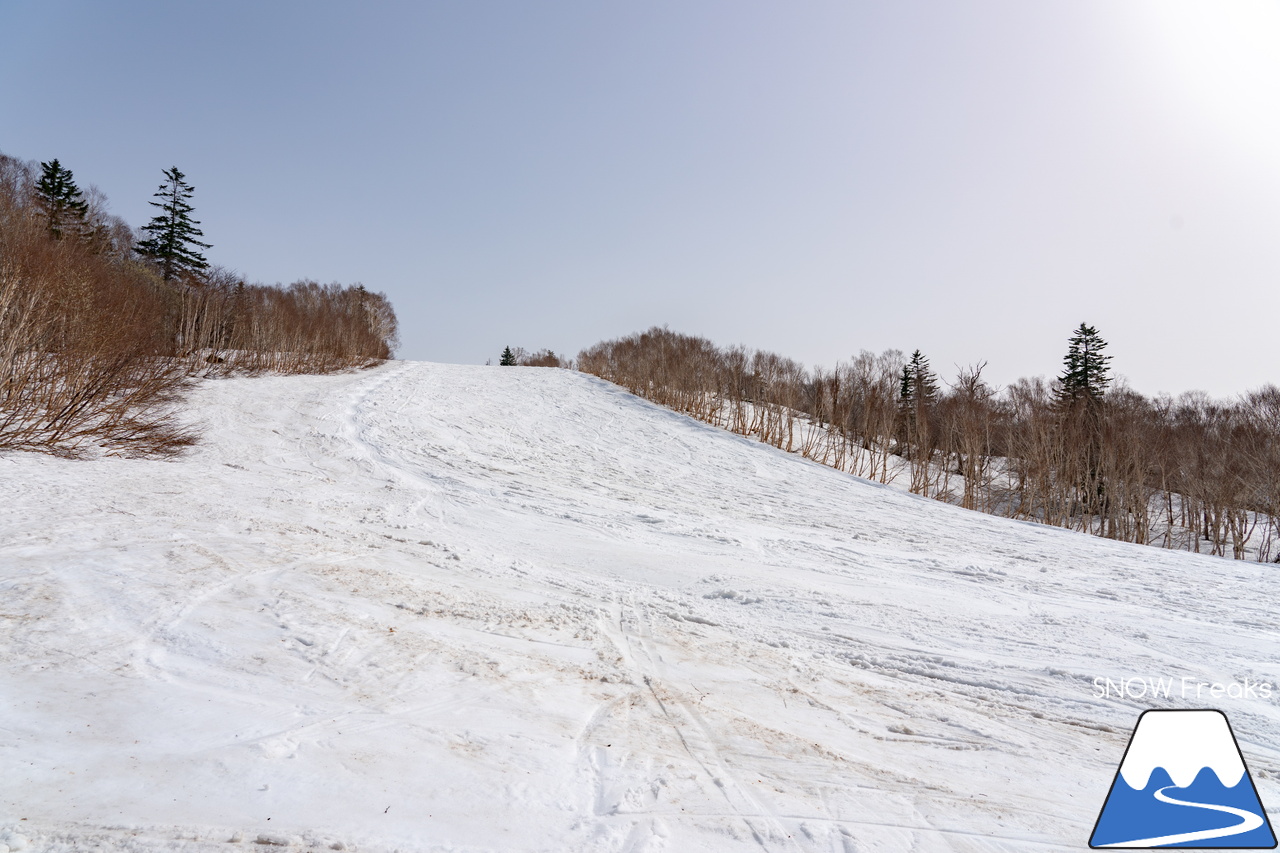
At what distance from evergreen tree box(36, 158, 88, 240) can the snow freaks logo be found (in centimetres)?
4551

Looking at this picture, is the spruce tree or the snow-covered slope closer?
the snow-covered slope

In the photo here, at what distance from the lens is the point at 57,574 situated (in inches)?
174

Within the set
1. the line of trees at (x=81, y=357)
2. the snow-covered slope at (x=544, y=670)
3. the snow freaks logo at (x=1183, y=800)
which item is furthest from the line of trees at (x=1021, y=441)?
the line of trees at (x=81, y=357)

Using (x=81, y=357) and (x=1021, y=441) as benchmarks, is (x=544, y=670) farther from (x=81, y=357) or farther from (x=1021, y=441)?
(x=1021, y=441)

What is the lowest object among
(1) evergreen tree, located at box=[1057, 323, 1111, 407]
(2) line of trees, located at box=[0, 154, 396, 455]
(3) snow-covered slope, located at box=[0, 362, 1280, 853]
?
(3) snow-covered slope, located at box=[0, 362, 1280, 853]

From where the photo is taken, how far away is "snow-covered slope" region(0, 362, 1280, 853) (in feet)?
8.35

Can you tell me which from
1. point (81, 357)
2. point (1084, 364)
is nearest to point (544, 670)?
point (81, 357)

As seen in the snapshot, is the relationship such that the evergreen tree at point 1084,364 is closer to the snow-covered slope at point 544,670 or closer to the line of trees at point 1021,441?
the line of trees at point 1021,441

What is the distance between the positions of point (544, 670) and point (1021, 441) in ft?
72.4

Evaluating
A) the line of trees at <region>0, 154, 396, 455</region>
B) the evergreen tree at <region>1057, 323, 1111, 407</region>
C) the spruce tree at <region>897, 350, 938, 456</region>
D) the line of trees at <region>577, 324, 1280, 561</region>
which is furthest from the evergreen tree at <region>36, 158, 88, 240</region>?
the evergreen tree at <region>1057, 323, 1111, 407</region>

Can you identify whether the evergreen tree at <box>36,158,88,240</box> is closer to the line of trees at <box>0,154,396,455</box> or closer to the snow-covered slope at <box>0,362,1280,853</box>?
the line of trees at <box>0,154,396,455</box>

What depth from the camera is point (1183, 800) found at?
262 cm

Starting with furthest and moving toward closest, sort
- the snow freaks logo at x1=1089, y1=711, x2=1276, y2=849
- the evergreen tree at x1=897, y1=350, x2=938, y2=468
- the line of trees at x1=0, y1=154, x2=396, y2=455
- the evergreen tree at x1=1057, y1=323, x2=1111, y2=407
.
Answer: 1. the evergreen tree at x1=1057, y1=323, x2=1111, y2=407
2. the evergreen tree at x1=897, y1=350, x2=938, y2=468
3. the line of trees at x1=0, y1=154, x2=396, y2=455
4. the snow freaks logo at x1=1089, y1=711, x2=1276, y2=849

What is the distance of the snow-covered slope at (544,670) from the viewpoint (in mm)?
2545
